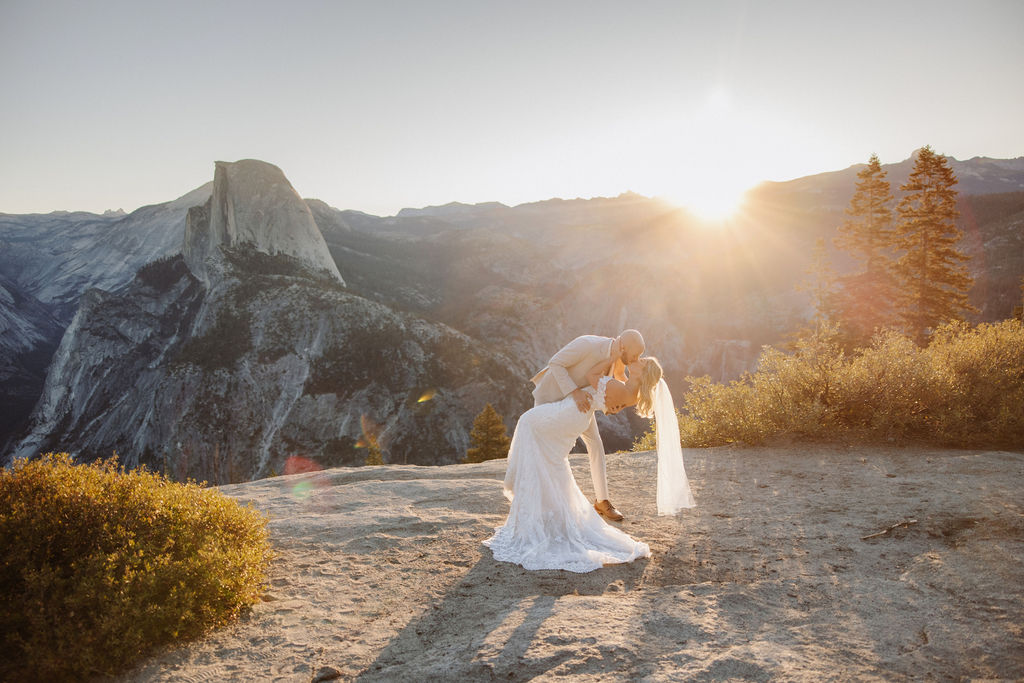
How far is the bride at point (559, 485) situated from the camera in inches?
195

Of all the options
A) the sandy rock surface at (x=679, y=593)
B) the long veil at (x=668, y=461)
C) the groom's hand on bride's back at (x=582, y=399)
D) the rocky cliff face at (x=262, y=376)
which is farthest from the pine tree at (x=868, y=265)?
the groom's hand on bride's back at (x=582, y=399)

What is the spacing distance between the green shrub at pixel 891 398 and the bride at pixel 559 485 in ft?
16.7

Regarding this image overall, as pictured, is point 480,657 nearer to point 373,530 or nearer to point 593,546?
point 593,546

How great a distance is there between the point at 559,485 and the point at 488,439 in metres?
18.5

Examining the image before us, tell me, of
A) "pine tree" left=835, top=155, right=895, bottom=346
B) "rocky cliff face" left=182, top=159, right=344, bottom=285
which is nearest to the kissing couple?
"pine tree" left=835, top=155, right=895, bottom=346

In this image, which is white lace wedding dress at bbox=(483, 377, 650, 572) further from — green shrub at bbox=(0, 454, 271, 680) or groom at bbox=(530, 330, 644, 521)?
green shrub at bbox=(0, 454, 271, 680)

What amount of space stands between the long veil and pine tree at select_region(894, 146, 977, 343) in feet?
78.2

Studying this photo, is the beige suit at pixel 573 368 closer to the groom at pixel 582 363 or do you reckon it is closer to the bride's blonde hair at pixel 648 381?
the groom at pixel 582 363

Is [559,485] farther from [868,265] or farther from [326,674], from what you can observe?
[868,265]

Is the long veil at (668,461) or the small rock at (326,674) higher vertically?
the long veil at (668,461)

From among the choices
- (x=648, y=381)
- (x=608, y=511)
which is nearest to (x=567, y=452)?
(x=648, y=381)

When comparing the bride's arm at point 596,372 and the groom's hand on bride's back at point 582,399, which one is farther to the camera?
the bride's arm at point 596,372

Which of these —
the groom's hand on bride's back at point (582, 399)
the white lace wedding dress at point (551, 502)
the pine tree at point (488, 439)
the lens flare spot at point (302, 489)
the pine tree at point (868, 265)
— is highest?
the pine tree at point (868, 265)

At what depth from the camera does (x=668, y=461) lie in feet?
18.8
